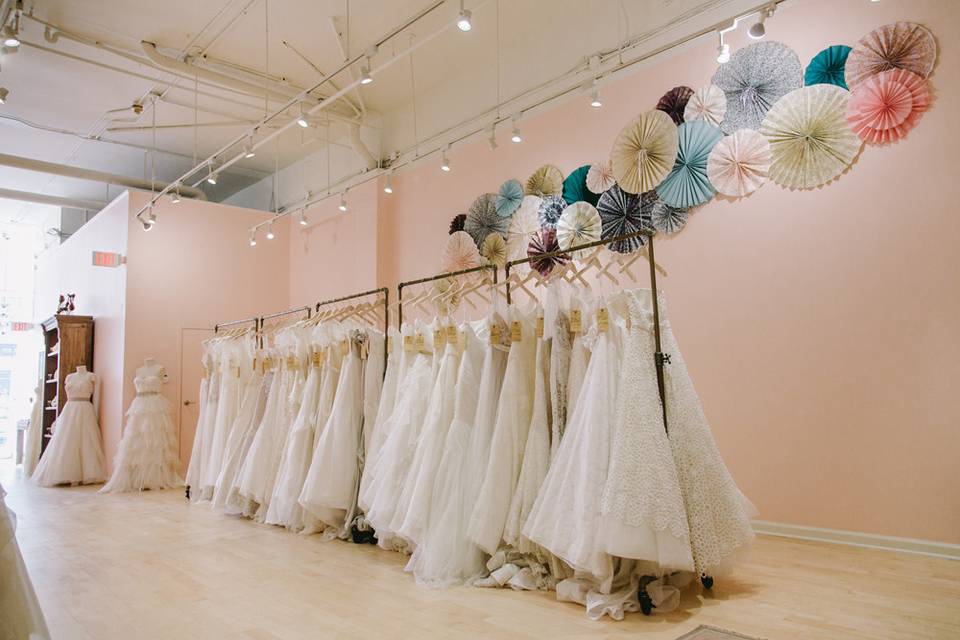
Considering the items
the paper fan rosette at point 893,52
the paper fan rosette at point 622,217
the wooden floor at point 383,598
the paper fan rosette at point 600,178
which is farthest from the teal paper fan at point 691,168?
the wooden floor at point 383,598

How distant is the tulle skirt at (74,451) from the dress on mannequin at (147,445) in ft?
2.67

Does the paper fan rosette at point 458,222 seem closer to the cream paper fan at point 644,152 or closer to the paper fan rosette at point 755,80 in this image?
the cream paper fan at point 644,152

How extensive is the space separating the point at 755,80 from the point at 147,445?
288 inches

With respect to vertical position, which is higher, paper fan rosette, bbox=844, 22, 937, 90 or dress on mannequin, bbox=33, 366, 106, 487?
paper fan rosette, bbox=844, 22, 937, 90

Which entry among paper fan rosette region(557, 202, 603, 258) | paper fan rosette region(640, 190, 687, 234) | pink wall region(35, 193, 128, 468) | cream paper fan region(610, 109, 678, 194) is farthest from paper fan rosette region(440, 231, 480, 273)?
pink wall region(35, 193, 128, 468)

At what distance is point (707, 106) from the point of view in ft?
15.1

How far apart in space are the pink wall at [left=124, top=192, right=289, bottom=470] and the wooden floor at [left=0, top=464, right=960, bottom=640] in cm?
387

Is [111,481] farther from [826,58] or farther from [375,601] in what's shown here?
Answer: [826,58]

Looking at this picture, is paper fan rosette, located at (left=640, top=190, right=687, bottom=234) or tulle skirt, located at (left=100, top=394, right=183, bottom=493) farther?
tulle skirt, located at (left=100, top=394, right=183, bottom=493)

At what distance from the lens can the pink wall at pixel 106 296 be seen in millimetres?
7914

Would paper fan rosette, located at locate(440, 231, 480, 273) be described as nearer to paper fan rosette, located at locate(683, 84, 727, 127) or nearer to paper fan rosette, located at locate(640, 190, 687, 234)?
paper fan rosette, located at locate(640, 190, 687, 234)

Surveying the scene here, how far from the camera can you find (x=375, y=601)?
→ 124 inches

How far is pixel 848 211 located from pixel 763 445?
1633 millimetres

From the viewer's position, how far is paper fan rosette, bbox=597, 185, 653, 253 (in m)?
4.93
